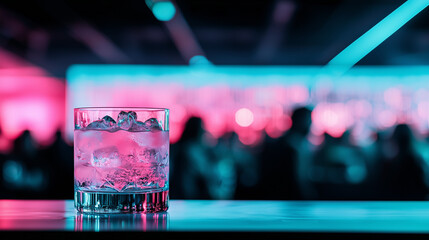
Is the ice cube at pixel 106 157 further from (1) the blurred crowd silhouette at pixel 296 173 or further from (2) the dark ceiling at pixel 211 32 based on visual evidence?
(2) the dark ceiling at pixel 211 32

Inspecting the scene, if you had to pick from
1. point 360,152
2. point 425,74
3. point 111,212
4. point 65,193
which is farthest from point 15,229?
point 425,74

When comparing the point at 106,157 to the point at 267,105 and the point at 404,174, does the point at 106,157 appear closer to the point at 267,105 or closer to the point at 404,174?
the point at 404,174

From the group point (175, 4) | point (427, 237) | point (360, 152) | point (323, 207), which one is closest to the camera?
point (427, 237)

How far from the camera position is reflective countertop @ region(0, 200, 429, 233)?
61cm

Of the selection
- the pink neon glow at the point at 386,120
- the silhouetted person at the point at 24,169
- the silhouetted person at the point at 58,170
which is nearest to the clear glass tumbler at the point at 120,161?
the silhouetted person at the point at 58,170

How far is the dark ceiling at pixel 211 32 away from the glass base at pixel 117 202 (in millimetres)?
4620

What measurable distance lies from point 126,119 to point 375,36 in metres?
6.05

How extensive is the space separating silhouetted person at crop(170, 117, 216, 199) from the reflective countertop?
2188mm

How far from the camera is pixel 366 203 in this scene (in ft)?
2.96

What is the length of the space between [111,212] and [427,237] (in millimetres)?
488

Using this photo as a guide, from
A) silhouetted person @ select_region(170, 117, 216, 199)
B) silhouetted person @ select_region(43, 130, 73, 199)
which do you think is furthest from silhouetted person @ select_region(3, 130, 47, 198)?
silhouetted person @ select_region(170, 117, 216, 199)

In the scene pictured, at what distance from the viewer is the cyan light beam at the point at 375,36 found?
4895 mm

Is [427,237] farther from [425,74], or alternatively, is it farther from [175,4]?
[425,74]

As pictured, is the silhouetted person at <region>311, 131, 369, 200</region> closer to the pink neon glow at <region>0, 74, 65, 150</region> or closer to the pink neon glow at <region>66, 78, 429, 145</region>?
the pink neon glow at <region>66, 78, 429, 145</region>
